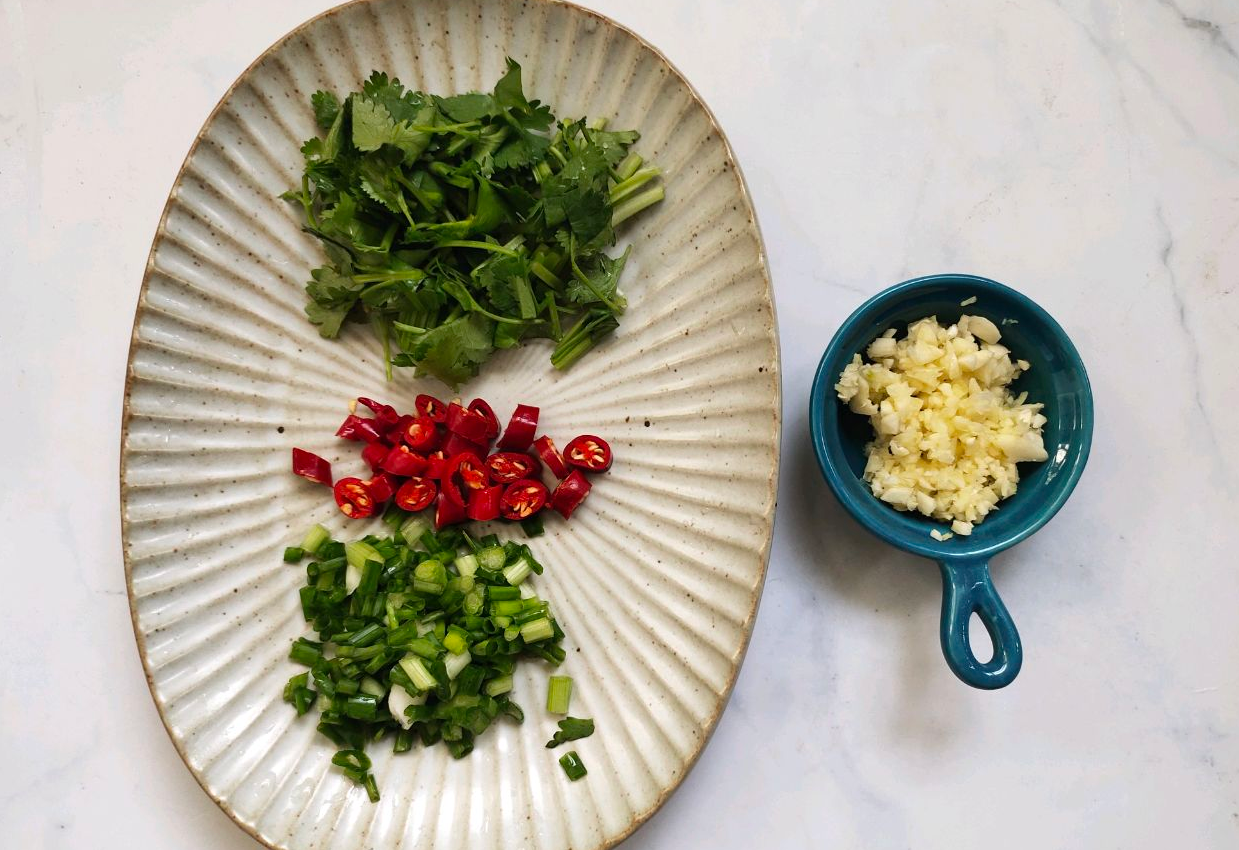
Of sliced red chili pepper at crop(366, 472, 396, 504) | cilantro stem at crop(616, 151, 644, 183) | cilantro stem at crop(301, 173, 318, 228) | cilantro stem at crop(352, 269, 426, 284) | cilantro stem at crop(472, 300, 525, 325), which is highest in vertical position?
cilantro stem at crop(301, 173, 318, 228)

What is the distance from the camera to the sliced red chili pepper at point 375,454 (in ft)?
5.38

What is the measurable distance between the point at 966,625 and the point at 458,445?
3.24ft

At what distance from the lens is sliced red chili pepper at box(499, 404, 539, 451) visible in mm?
1613

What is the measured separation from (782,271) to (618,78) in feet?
1.63

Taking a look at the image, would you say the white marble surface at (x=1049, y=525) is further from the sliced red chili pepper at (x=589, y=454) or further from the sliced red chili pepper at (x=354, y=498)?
the sliced red chili pepper at (x=354, y=498)

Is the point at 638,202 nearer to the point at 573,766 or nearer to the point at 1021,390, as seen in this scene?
the point at 1021,390

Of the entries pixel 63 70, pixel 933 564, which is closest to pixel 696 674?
pixel 933 564

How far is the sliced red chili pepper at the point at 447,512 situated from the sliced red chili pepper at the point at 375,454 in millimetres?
132

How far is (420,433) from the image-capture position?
163 cm

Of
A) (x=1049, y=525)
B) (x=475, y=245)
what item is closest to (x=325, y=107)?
(x=475, y=245)

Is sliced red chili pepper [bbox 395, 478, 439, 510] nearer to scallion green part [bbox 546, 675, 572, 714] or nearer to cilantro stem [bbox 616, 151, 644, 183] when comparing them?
scallion green part [bbox 546, 675, 572, 714]

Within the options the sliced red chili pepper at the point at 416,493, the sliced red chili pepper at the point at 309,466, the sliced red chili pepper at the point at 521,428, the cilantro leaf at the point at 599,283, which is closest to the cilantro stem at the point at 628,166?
the cilantro leaf at the point at 599,283

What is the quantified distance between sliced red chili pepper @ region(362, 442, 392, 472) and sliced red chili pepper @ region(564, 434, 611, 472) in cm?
36

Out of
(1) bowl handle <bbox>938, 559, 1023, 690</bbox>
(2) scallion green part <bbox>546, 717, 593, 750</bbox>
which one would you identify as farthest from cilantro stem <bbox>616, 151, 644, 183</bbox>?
(2) scallion green part <bbox>546, 717, 593, 750</bbox>
